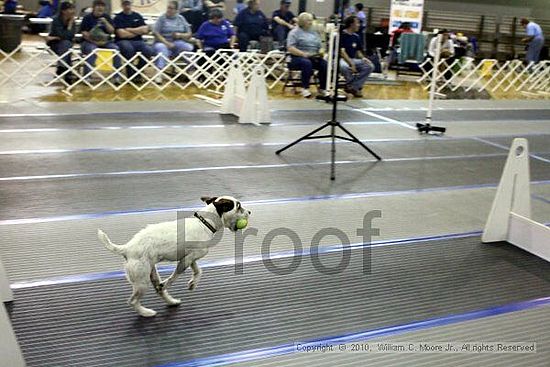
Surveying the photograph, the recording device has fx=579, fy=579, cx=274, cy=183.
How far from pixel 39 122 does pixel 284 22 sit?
7303 mm

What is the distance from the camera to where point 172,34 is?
34.6ft

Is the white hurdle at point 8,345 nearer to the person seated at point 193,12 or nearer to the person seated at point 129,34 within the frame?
the person seated at point 129,34

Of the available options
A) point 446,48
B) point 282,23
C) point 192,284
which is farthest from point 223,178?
point 446,48

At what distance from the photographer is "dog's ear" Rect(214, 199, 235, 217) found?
2689 millimetres

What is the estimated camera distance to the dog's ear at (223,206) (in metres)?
2.69

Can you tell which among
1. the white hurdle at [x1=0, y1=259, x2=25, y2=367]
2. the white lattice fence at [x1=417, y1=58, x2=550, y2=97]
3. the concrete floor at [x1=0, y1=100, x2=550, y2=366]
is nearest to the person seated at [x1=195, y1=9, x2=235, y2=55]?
the concrete floor at [x1=0, y1=100, x2=550, y2=366]

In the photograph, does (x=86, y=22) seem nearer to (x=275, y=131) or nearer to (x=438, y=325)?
(x=275, y=131)

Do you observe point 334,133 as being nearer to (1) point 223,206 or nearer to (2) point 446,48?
(1) point 223,206

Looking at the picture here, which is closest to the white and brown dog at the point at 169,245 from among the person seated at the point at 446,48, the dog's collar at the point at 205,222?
the dog's collar at the point at 205,222

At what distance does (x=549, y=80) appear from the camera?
46.5ft

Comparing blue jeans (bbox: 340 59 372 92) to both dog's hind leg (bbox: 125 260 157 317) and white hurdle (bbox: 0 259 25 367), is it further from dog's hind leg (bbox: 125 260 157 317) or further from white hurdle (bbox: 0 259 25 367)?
white hurdle (bbox: 0 259 25 367)

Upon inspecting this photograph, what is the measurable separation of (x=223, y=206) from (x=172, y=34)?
849 cm

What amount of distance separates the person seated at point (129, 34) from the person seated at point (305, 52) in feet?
8.17

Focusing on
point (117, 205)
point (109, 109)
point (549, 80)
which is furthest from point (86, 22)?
point (549, 80)
